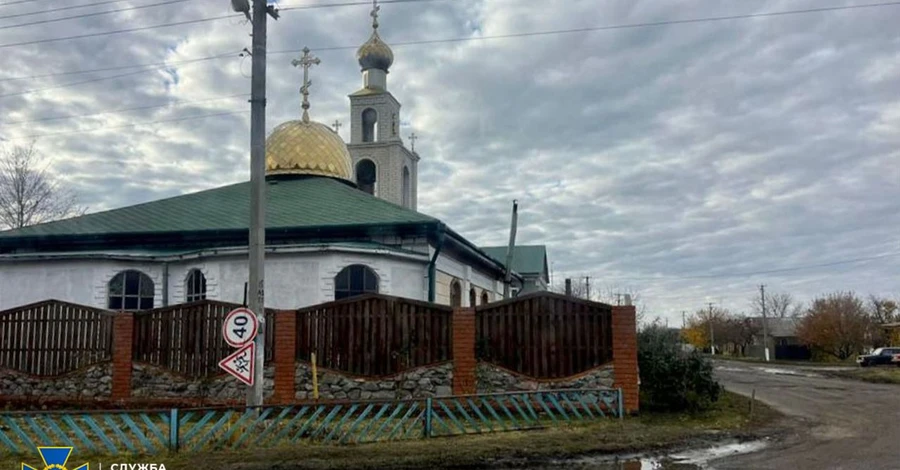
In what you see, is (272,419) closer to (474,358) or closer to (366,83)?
A: (474,358)

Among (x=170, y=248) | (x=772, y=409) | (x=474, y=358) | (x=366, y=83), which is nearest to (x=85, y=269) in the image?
(x=170, y=248)

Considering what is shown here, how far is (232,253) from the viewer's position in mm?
17938

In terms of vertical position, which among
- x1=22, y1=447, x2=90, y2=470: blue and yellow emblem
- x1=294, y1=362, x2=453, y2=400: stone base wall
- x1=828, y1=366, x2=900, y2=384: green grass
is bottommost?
x1=828, y1=366, x2=900, y2=384: green grass

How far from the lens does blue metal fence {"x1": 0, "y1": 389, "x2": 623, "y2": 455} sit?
9.80 metres

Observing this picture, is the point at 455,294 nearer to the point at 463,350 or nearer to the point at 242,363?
the point at 463,350

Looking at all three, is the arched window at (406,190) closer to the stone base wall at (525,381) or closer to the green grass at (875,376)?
the green grass at (875,376)

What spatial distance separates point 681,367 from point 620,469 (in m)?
6.43

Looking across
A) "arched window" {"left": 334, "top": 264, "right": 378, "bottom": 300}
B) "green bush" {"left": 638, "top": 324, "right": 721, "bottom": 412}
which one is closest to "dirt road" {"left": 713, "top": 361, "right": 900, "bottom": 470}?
"green bush" {"left": 638, "top": 324, "right": 721, "bottom": 412}

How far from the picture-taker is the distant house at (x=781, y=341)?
60.7m

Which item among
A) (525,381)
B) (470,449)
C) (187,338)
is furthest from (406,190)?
(470,449)

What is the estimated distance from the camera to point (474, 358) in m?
14.1

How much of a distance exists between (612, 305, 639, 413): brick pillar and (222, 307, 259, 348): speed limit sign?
6.73 m

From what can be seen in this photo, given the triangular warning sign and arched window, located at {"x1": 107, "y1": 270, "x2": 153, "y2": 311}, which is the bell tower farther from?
the triangular warning sign

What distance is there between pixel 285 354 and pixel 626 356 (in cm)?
647
